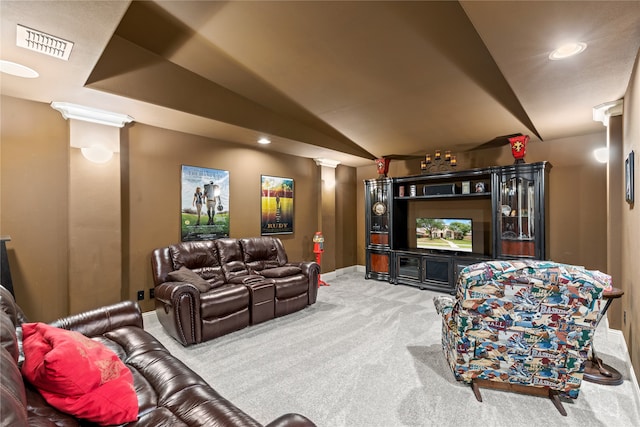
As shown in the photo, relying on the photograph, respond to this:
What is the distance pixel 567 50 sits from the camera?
7.25 feet

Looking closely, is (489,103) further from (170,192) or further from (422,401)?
(170,192)

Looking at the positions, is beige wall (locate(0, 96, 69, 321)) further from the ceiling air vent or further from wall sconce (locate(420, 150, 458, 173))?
wall sconce (locate(420, 150, 458, 173))

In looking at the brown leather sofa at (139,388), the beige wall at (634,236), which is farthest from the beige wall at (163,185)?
the beige wall at (634,236)

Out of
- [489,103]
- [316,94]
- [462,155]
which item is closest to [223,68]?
[316,94]

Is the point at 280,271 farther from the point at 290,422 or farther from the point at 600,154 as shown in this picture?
the point at 600,154

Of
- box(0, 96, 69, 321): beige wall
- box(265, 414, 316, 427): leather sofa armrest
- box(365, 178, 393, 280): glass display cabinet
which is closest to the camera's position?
box(265, 414, 316, 427): leather sofa armrest

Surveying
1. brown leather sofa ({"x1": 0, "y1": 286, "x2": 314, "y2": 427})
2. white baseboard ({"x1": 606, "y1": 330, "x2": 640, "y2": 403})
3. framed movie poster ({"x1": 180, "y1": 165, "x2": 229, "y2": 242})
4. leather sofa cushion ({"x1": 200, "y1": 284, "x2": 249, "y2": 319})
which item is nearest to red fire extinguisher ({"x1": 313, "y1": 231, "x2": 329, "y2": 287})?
framed movie poster ({"x1": 180, "y1": 165, "x2": 229, "y2": 242})

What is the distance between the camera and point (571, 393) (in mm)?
2094

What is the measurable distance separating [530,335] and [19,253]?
4.58 m

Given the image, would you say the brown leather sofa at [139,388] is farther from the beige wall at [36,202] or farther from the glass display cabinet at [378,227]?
the glass display cabinet at [378,227]

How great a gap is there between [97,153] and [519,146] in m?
5.65

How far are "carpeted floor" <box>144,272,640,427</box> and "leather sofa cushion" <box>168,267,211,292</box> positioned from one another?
60 cm

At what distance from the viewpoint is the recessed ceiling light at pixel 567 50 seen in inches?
84.1

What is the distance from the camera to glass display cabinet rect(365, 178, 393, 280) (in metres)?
5.84
